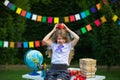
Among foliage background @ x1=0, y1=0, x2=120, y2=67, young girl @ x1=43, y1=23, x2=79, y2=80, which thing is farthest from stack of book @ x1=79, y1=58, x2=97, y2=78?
foliage background @ x1=0, y1=0, x2=120, y2=67

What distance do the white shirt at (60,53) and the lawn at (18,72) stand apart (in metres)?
3.81

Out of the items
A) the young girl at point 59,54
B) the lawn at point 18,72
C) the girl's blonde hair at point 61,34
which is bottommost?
the lawn at point 18,72

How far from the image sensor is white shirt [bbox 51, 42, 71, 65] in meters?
6.86

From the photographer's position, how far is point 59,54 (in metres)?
6.92

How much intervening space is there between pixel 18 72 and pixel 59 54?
5064 mm

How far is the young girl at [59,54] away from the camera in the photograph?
6727 millimetres

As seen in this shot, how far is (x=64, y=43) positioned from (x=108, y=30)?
16.9ft

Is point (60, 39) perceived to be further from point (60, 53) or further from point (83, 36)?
point (83, 36)

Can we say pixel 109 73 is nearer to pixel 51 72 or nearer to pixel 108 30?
pixel 108 30

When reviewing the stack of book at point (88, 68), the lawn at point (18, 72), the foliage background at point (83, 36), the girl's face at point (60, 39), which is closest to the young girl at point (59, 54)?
the girl's face at point (60, 39)

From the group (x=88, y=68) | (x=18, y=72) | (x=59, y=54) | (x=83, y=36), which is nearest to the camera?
(x=59, y=54)

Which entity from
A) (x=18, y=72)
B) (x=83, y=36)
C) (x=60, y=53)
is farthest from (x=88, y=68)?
(x=83, y=36)

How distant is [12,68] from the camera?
41.5 feet

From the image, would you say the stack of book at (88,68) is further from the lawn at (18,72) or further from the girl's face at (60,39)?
the lawn at (18,72)
